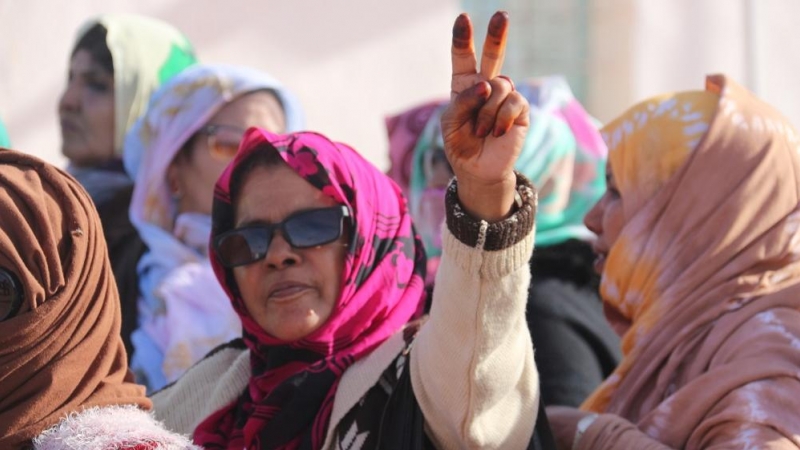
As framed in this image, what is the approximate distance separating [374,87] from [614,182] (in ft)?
11.7

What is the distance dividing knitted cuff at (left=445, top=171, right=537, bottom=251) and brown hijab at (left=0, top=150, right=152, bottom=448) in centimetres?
71

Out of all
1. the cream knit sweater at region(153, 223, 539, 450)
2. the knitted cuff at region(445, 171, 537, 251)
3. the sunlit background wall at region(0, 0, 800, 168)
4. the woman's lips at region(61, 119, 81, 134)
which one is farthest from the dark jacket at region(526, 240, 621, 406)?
the sunlit background wall at region(0, 0, 800, 168)

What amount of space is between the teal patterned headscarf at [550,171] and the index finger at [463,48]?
206 centimetres

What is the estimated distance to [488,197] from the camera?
103 inches

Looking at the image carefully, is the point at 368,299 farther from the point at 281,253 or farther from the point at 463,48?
the point at 463,48

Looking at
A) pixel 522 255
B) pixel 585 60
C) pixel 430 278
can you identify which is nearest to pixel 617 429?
pixel 522 255

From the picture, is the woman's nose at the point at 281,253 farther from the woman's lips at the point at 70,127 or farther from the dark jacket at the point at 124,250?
the woman's lips at the point at 70,127

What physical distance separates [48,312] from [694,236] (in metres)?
1.54

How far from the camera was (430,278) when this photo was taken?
4.52 metres

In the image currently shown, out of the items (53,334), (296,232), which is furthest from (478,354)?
(53,334)

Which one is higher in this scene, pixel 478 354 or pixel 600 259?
pixel 478 354

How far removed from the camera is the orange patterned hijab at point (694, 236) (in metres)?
3.30

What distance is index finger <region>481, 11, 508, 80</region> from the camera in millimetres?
2432

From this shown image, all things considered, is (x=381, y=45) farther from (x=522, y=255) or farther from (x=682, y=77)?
(x=522, y=255)
